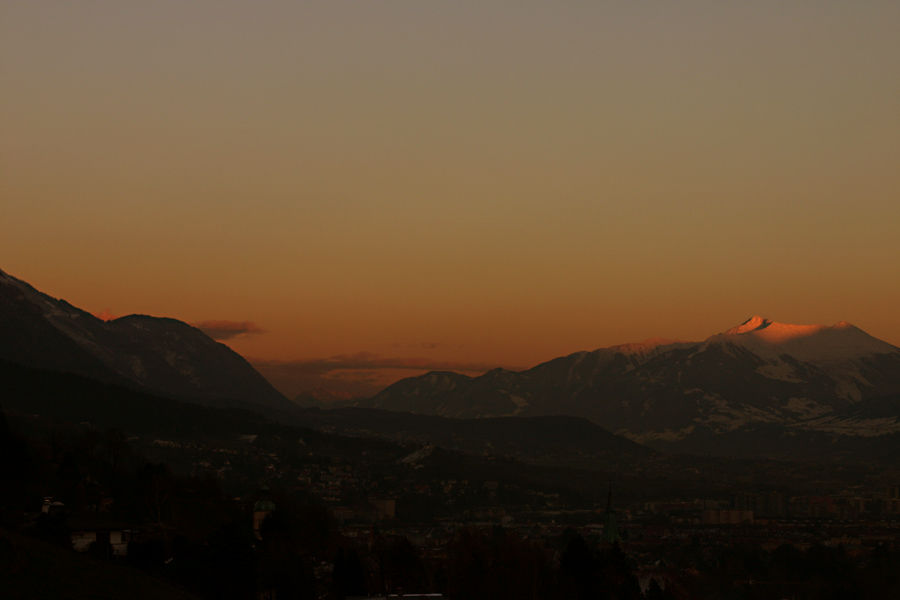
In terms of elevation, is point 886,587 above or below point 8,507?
below

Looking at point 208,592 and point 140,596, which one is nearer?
point 140,596

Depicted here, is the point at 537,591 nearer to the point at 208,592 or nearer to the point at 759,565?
the point at 208,592

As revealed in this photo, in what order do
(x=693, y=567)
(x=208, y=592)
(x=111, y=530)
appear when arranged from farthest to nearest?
(x=693, y=567) < (x=111, y=530) < (x=208, y=592)

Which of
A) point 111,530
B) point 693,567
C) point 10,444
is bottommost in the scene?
point 693,567

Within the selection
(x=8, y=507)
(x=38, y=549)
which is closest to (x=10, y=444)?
(x=8, y=507)

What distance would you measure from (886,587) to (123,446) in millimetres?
83953

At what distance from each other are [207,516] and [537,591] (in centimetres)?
3611

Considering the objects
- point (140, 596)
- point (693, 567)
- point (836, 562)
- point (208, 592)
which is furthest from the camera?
point (693, 567)

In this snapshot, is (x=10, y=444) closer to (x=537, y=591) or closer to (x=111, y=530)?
(x=111, y=530)

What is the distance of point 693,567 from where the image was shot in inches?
5664

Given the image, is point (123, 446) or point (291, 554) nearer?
point (291, 554)

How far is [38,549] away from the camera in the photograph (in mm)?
62094

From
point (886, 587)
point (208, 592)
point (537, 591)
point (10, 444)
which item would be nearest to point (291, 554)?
point (208, 592)

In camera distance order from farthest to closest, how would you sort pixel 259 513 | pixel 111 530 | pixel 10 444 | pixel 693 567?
pixel 693 567, pixel 259 513, pixel 10 444, pixel 111 530
